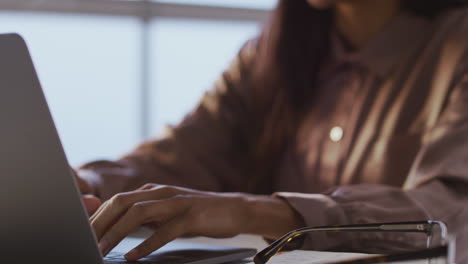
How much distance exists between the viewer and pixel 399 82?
1289 millimetres

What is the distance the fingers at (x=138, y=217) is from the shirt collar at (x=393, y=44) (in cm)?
69

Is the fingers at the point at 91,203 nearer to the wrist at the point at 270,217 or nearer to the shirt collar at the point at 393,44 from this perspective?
the wrist at the point at 270,217

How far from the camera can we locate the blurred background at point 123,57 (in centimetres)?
281

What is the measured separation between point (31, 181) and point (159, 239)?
154 millimetres

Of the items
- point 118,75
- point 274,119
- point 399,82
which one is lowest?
point 118,75

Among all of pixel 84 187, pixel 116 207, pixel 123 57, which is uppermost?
pixel 116 207

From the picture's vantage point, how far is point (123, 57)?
2.98 metres

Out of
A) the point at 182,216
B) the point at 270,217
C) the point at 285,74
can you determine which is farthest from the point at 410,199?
the point at 285,74

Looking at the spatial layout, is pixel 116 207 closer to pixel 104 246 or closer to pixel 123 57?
pixel 104 246

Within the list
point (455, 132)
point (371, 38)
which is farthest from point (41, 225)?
point (371, 38)

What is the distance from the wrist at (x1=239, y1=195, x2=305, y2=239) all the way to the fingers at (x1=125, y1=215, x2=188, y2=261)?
12cm

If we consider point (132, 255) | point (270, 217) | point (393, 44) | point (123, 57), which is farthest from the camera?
point (123, 57)

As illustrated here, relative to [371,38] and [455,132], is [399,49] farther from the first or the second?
[455,132]

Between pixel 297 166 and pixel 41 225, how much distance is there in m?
0.87
